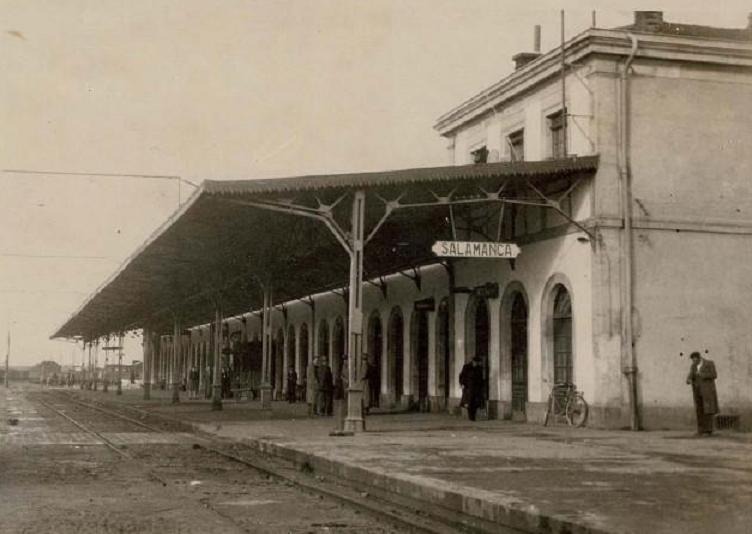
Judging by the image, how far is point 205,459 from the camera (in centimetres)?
1392

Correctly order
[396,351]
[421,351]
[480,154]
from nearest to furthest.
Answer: [480,154]
[421,351]
[396,351]

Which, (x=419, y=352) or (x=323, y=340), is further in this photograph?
(x=323, y=340)

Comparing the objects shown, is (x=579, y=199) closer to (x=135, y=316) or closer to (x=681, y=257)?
(x=681, y=257)

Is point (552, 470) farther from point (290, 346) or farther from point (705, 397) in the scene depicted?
point (290, 346)

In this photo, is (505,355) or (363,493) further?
(505,355)

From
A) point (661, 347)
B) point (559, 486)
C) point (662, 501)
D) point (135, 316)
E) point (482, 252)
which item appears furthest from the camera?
point (135, 316)

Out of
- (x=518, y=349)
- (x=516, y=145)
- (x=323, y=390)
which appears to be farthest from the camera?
(x=323, y=390)

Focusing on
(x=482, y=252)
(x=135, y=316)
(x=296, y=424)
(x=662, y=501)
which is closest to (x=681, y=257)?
(x=482, y=252)

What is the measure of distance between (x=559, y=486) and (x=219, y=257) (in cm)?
1772

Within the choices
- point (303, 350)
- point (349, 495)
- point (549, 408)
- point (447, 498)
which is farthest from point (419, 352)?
point (447, 498)

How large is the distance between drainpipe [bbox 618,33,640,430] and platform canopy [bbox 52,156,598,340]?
70cm

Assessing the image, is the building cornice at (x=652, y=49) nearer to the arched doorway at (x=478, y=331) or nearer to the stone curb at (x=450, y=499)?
the arched doorway at (x=478, y=331)

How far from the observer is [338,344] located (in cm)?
3584

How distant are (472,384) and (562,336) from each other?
302 centimetres
